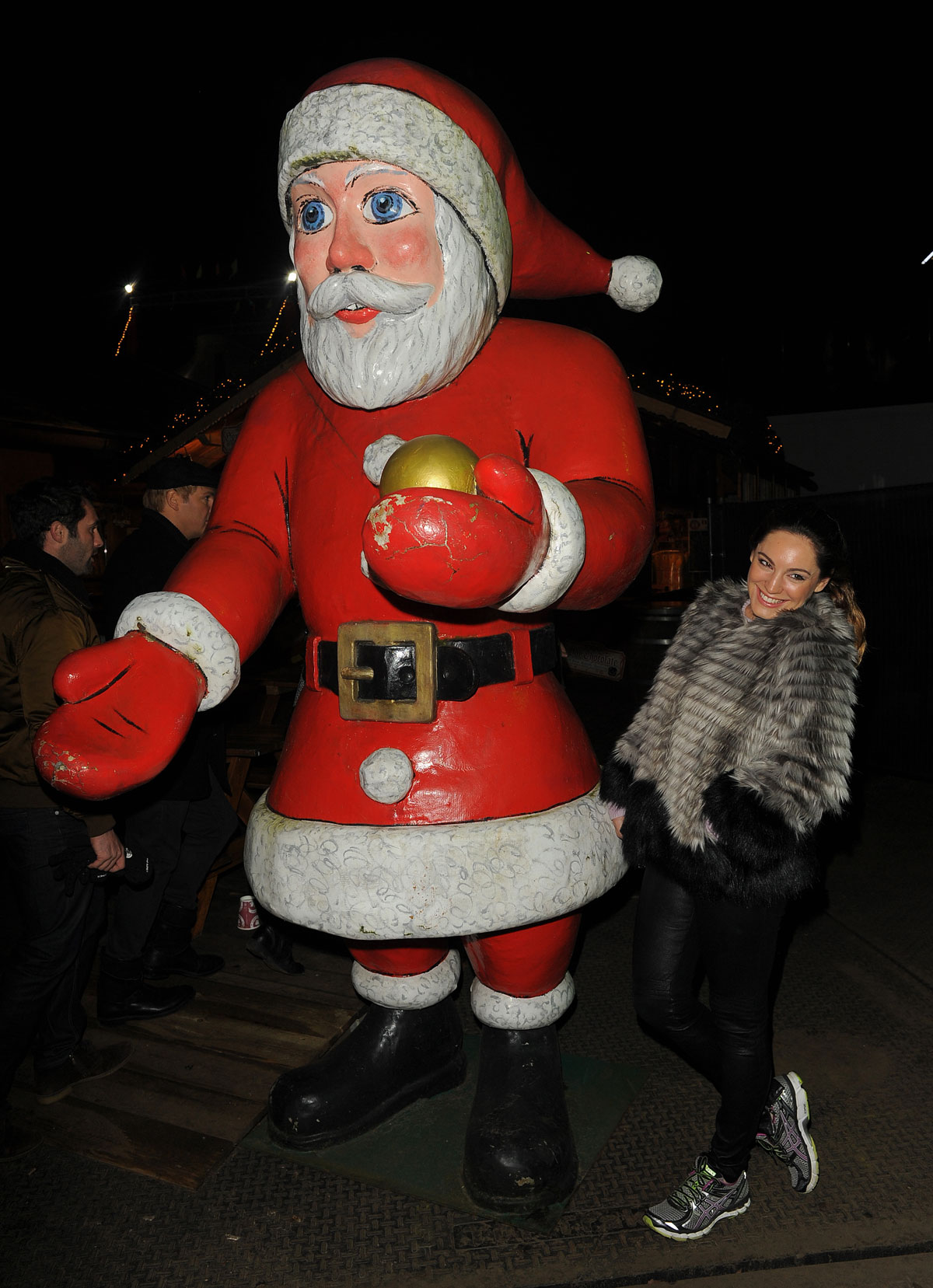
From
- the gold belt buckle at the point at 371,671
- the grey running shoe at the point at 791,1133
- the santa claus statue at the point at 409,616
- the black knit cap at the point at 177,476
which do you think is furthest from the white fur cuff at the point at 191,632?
the black knit cap at the point at 177,476

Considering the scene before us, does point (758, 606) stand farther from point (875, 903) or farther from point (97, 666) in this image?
point (875, 903)

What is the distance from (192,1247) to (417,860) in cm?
98

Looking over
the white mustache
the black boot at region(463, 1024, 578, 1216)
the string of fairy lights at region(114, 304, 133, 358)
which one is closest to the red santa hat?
the white mustache

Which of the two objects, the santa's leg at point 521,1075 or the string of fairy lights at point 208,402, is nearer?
the santa's leg at point 521,1075

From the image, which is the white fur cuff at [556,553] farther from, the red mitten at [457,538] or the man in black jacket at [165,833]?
the man in black jacket at [165,833]

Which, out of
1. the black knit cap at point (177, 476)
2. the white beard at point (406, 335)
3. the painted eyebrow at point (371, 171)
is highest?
the painted eyebrow at point (371, 171)

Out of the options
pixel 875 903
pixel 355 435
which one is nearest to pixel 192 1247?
pixel 355 435

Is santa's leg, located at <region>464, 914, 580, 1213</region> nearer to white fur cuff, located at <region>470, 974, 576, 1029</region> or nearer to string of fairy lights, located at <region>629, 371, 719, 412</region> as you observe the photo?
white fur cuff, located at <region>470, 974, 576, 1029</region>

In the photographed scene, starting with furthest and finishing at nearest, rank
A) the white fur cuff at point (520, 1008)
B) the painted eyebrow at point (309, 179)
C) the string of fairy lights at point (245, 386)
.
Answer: the string of fairy lights at point (245, 386)
the white fur cuff at point (520, 1008)
the painted eyebrow at point (309, 179)

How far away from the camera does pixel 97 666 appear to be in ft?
4.81

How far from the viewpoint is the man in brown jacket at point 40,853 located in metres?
2.23

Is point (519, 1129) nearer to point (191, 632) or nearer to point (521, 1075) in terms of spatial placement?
point (521, 1075)

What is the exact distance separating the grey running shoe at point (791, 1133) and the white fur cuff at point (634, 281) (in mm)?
1810

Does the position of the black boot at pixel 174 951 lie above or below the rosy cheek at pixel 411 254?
below
